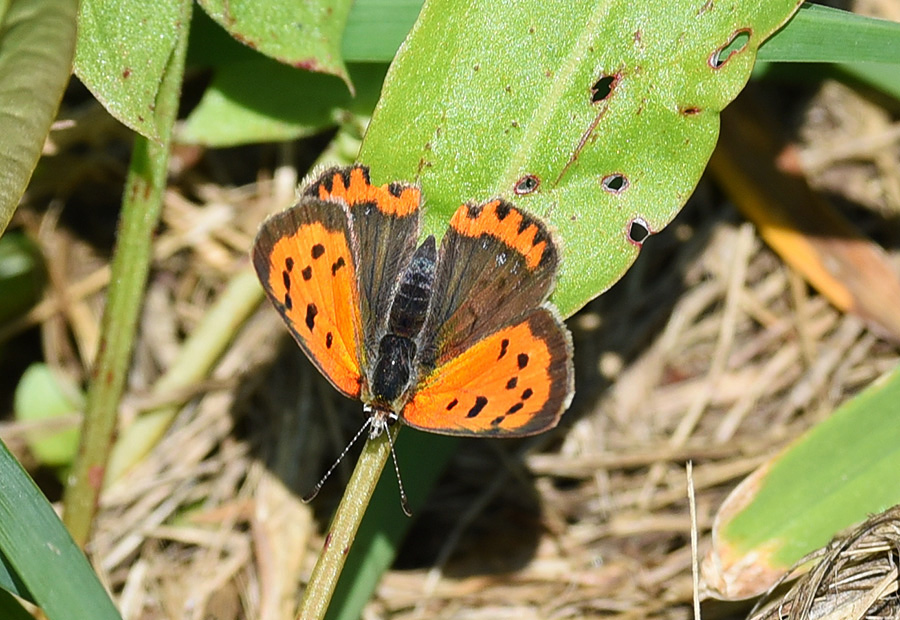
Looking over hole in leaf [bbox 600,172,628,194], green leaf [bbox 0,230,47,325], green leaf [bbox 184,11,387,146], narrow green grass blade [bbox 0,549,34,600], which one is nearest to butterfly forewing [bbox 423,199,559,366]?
hole in leaf [bbox 600,172,628,194]

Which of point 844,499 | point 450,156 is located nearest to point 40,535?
point 450,156

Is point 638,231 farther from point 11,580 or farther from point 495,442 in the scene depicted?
point 11,580

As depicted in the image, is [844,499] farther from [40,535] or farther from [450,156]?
[40,535]

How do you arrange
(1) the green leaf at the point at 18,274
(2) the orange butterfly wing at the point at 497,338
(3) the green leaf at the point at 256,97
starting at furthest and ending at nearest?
(1) the green leaf at the point at 18,274, (3) the green leaf at the point at 256,97, (2) the orange butterfly wing at the point at 497,338

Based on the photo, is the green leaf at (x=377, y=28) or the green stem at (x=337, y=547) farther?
the green leaf at (x=377, y=28)

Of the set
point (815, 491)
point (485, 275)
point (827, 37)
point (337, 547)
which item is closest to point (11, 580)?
point (337, 547)

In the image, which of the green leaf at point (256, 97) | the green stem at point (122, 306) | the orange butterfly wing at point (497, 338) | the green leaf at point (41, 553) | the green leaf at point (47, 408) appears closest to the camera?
the green leaf at point (41, 553)

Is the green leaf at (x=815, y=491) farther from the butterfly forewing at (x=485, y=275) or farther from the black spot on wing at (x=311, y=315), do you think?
the black spot on wing at (x=311, y=315)

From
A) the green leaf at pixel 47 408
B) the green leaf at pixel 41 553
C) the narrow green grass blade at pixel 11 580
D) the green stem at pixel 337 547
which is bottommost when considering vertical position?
the green leaf at pixel 47 408

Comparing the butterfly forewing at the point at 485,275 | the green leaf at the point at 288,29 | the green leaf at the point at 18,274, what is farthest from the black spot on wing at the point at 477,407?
the green leaf at the point at 18,274
